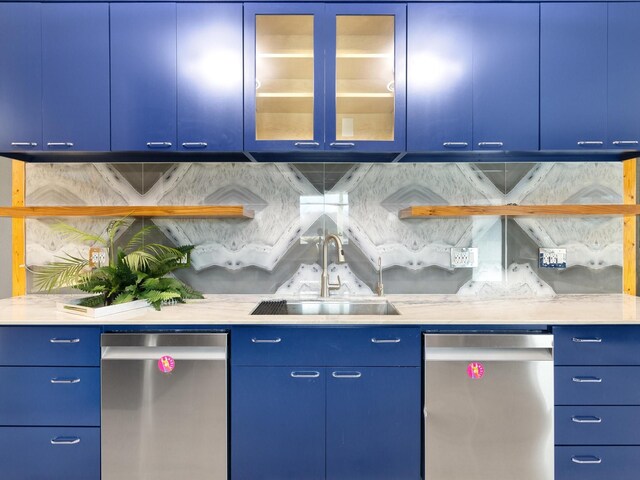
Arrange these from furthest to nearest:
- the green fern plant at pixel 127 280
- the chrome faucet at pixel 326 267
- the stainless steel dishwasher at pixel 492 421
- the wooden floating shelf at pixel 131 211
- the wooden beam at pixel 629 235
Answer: the wooden beam at pixel 629 235 < the chrome faucet at pixel 326 267 < the wooden floating shelf at pixel 131 211 < the green fern plant at pixel 127 280 < the stainless steel dishwasher at pixel 492 421

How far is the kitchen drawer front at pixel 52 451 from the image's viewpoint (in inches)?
68.4

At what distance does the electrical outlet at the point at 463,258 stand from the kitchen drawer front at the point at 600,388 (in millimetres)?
804

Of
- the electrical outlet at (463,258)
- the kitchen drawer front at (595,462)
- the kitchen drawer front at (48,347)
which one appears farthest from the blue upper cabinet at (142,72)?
the kitchen drawer front at (595,462)

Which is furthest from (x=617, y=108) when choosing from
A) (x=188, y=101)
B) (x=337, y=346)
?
(x=188, y=101)

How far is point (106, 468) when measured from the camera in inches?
68.4

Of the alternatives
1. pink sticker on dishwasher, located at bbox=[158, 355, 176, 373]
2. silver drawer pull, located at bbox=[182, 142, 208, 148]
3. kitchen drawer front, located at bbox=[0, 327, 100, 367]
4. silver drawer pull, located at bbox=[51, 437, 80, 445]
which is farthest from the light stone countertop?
silver drawer pull, located at bbox=[182, 142, 208, 148]

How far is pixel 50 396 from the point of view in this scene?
1.74 m

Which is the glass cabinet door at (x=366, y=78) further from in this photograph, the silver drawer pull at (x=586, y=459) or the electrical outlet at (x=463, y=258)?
the silver drawer pull at (x=586, y=459)

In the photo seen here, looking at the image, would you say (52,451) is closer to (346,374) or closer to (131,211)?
(131,211)

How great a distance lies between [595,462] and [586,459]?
0.04m

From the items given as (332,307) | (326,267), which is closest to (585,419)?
(332,307)

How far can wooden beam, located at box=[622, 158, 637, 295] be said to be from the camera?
2.39 m

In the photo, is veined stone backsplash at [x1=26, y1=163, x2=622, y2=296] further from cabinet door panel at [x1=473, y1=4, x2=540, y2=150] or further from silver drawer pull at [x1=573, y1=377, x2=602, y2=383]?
silver drawer pull at [x1=573, y1=377, x2=602, y2=383]

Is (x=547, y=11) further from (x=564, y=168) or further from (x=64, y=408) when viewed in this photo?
(x=64, y=408)
